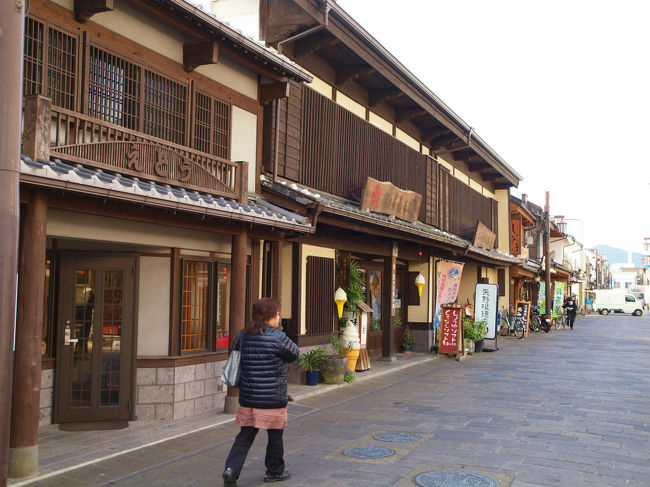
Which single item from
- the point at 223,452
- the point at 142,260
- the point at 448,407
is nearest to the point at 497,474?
the point at 223,452

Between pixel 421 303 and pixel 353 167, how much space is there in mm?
6741

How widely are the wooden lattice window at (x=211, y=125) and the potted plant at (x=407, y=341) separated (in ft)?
36.7

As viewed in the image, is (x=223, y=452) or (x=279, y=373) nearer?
(x=279, y=373)

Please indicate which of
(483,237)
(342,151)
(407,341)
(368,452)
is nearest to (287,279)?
(342,151)

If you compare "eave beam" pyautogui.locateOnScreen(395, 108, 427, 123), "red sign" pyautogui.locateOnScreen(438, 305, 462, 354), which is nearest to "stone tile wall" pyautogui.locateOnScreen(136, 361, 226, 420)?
"red sign" pyautogui.locateOnScreen(438, 305, 462, 354)

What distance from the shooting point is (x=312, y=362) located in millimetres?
13180

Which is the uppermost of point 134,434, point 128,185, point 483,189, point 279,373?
point 483,189

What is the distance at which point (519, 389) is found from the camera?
43.6 feet

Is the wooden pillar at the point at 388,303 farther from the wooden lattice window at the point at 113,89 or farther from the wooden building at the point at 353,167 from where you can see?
the wooden lattice window at the point at 113,89

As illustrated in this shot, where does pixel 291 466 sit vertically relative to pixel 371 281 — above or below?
below

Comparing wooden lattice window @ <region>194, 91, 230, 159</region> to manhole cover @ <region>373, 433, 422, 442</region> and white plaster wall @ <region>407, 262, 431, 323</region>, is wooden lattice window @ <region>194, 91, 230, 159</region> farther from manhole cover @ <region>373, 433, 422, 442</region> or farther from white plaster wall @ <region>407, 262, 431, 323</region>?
white plaster wall @ <region>407, 262, 431, 323</region>

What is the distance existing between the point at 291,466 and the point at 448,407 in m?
4.61

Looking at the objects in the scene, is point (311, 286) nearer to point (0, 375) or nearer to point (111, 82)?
point (111, 82)

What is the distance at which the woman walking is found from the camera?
21.1 ft
